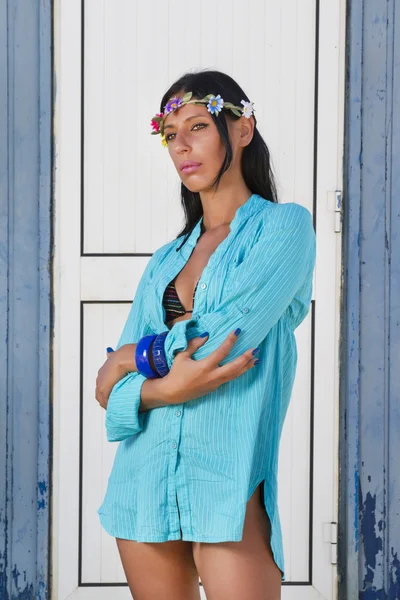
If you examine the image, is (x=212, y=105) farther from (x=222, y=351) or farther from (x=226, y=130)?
(x=222, y=351)

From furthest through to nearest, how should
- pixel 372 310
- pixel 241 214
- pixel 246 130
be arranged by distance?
pixel 372 310, pixel 246 130, pixel 241 214

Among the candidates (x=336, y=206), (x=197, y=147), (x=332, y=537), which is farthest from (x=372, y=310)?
(x=197, y=147)

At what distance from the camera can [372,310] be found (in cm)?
252

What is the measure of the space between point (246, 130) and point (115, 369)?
62 cm

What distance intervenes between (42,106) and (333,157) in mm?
1071

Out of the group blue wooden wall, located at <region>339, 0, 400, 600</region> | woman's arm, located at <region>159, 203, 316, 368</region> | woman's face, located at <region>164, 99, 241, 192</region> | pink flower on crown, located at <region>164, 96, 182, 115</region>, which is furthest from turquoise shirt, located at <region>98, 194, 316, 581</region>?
blue wooden wall, located at <region>339, 0, 400, 600</region>

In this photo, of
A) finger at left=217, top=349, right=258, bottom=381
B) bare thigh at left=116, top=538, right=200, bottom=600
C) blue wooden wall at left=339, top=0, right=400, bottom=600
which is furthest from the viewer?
blue wooden wall at left=339, top=0, right=400, bottom=600

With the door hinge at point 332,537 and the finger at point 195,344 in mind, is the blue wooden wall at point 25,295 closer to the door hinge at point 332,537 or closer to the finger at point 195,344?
the door hinge at point 332,537

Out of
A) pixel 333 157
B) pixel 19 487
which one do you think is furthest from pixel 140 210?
pixel 19 487

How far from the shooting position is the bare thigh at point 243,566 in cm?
131

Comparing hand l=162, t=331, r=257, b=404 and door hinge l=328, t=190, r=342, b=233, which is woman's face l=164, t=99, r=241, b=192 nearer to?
hand l=162, t=331, r=257, b=404

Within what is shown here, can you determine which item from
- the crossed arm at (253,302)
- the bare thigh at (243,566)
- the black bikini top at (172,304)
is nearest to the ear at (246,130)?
the crossed arm at (253,302)

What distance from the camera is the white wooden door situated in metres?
2.56

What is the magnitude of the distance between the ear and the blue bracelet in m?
0.52
